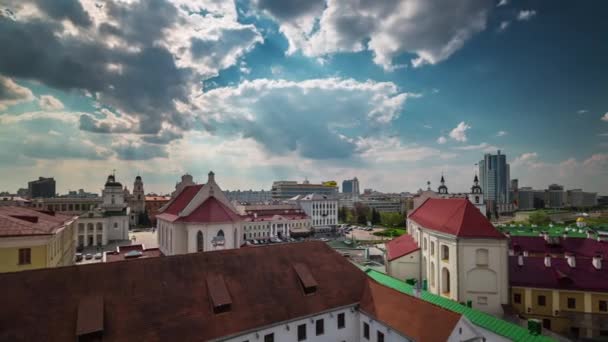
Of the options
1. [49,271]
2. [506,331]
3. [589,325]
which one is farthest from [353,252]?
[49,271]

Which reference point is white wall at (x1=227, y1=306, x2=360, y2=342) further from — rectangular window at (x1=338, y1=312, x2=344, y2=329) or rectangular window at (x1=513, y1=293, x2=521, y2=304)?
rectangular window at (x1=513, y1=293, x2=521, y2=304)

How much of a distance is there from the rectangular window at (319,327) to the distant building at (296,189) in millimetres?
135278

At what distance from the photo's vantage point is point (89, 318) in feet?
42.7

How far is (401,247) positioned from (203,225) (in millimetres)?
26334

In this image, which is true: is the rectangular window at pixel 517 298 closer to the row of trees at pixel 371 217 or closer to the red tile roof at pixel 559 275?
the red tile roof at pixel 559 275

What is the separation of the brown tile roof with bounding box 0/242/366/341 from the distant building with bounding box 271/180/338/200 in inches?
5286

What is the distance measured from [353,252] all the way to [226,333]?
1960 inches

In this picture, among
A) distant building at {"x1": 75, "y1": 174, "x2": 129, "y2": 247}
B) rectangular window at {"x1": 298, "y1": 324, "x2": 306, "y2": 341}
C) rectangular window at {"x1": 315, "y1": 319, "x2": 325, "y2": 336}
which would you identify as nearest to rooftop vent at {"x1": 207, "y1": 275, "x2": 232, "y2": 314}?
rectangular window at {"x1": 298, "y1": 324, "x2": 306, "y2": 341}

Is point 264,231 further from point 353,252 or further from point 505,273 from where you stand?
point 505,273

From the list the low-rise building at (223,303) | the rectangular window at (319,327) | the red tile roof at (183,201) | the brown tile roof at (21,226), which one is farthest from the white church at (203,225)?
the rectangular window at (319,327)

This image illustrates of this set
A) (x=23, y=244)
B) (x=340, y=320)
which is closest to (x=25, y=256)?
(x=23, y=244)

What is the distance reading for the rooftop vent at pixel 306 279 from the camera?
61.5 ft

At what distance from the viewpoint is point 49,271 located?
1416 centimetres

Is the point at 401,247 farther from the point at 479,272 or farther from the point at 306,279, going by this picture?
the point at 306,279
